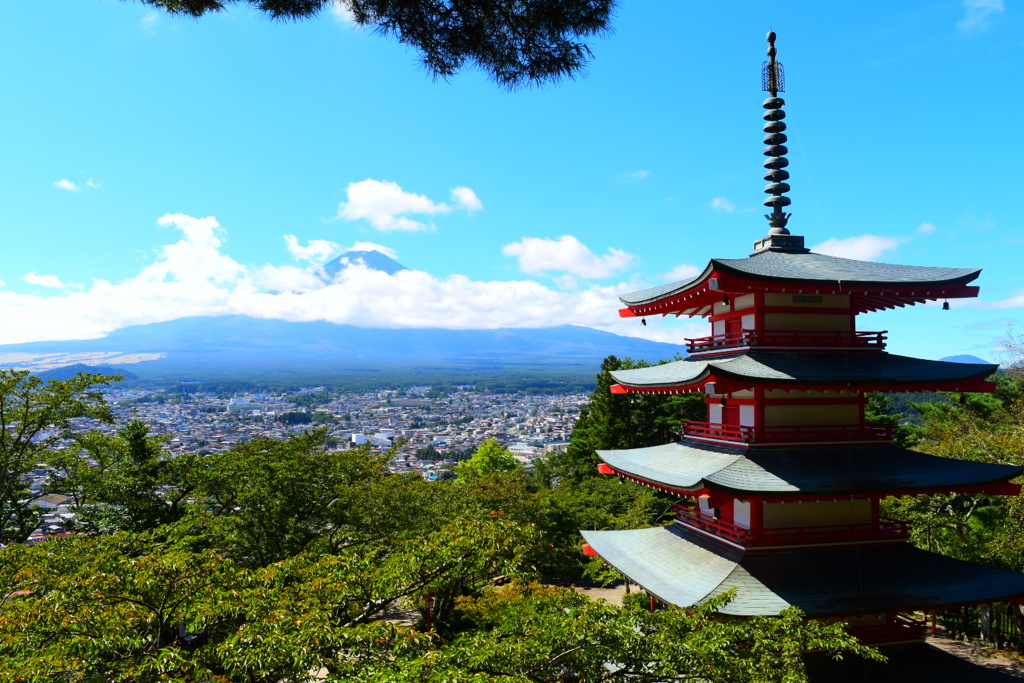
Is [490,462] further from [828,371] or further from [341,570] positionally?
[828,371]

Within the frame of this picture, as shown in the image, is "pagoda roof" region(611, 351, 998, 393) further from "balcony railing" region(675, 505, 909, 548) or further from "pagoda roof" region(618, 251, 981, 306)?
"balcony railing" region(675, 505, 909, 548)

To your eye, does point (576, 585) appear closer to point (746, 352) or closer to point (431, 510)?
point (431, 510)

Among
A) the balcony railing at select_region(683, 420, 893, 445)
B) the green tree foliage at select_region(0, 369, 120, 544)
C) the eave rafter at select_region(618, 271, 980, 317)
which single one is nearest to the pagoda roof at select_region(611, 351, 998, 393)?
the balcony railing at select_region(683, 420, 893, 445)

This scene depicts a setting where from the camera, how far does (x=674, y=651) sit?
624cm

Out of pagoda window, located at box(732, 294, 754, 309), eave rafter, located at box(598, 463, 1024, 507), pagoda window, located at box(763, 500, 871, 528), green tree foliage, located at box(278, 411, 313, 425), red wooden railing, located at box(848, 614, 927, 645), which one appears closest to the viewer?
eave rafter, located at box(598, 463, 1024, 507)

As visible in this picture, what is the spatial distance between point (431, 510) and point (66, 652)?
38.6ft

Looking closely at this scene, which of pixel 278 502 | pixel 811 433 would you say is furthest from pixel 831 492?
pixel 278 502

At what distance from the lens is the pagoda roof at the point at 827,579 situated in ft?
26.8

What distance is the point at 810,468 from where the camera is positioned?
30.0 feet

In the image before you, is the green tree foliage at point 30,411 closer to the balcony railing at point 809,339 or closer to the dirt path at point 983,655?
the dirt path at point 983,655

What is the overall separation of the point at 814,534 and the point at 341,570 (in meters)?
7.87

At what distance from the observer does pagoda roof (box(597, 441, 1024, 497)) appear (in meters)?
8.59

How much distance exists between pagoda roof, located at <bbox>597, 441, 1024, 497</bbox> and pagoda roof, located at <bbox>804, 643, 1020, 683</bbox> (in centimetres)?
263

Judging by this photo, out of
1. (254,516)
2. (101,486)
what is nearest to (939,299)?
(254,516)
